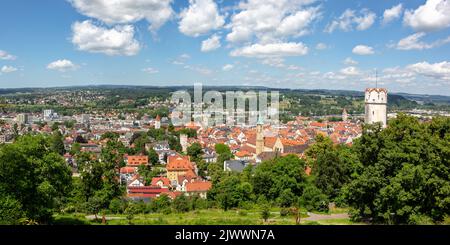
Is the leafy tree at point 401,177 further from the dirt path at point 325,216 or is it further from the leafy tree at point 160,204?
the leafy tree at point 160,204

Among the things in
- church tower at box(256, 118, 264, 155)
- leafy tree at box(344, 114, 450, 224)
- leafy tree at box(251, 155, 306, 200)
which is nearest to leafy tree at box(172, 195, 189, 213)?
leafy tree at box(251, 155, 306, 200)

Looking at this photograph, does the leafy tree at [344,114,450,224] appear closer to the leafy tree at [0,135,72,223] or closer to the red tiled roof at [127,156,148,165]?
the leafy tree at [0,135,72,223]

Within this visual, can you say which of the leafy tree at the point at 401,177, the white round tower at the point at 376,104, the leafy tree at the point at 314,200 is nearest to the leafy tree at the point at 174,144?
the white round tower at the point at 376,104

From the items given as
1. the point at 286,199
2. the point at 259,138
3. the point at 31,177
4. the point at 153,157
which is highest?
the point at 31,177

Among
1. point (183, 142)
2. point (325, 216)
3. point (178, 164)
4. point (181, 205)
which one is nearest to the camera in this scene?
point (325, 216)

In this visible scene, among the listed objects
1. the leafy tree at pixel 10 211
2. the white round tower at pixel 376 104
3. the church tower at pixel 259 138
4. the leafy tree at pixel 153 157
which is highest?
the white round tower at pixel 376 104

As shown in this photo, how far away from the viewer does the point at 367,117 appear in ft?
142

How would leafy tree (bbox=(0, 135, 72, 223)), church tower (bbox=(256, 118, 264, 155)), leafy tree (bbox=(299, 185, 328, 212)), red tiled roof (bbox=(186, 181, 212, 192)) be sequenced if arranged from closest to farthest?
leafy tree (bbox=(0, 135, 72, 223)), leafy tree (bbox=(299, 185, 328, 212)), red tiled roof (bbox=(186, 181, 212, 192)), church tower (bbox=(256, 118, 264, 155))

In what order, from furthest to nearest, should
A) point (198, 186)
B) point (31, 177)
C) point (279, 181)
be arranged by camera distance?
1. point (198, 186)
2. point (279, 181)
3. point (31, 177)

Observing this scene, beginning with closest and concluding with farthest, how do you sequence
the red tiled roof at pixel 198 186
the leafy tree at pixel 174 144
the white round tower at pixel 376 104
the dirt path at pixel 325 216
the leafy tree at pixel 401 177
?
the leafy tree at pixel 401 177
the dirt path at pixel 325 216
the red tiled roof at pixel 198 186
the white round tower at pixel 376 104
the leafy tree at pixel 174 144

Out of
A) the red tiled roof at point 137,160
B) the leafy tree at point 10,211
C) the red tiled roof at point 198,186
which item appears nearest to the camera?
the leafy tree at point 10,211

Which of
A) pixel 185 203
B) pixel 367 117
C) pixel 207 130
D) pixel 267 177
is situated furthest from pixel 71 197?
pixel 207 130

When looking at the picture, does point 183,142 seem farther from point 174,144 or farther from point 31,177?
point 31,177

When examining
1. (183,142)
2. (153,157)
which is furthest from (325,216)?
(183,142)
